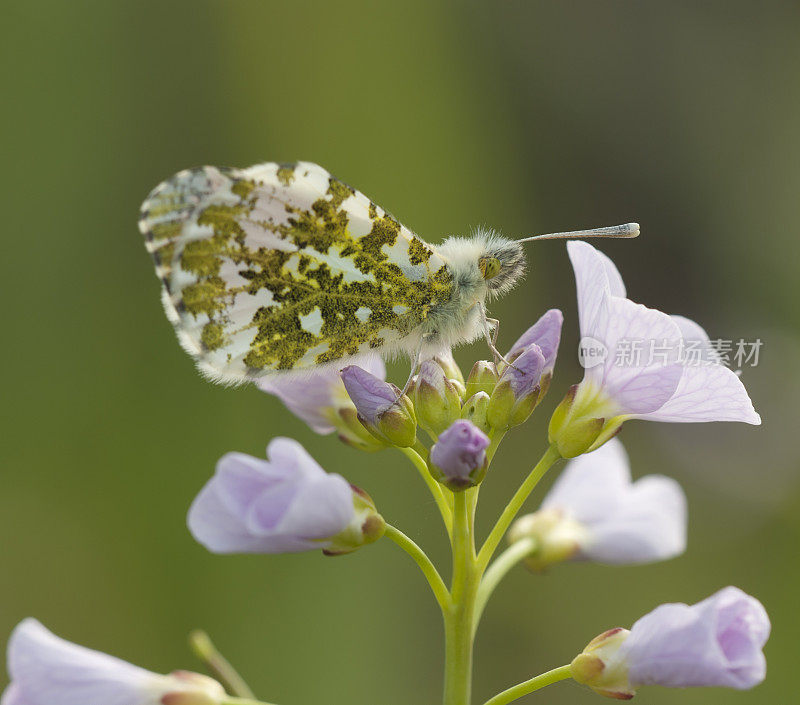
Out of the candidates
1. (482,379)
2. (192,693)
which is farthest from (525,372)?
(192,693)

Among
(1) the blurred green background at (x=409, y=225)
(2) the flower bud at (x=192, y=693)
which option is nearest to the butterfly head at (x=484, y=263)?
(2) the flower bud at (x=192, y=693)

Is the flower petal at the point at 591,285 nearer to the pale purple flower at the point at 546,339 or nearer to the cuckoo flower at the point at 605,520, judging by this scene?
the pale purple flower at the point at 546,339

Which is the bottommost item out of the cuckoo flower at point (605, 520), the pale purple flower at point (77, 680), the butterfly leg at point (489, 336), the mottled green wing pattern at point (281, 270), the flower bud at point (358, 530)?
the cuckoo flower at point (605, 520)

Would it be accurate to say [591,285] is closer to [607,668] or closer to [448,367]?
[448,367]

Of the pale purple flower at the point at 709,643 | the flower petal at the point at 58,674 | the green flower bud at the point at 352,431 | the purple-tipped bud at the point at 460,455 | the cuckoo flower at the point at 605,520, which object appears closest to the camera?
the pale purple flower at the point at 709,643

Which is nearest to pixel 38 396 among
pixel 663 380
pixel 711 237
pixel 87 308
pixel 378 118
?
pixel 87 308

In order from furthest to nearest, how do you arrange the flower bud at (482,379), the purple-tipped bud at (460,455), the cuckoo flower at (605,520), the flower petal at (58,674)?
the cuckoo flower at (605,520) < the flower bud at (482,379) < the flower petal at (58,674) < the purple-tipped bud at (460,455)

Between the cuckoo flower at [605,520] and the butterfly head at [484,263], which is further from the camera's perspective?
the cuckoo flower at [605,520]
